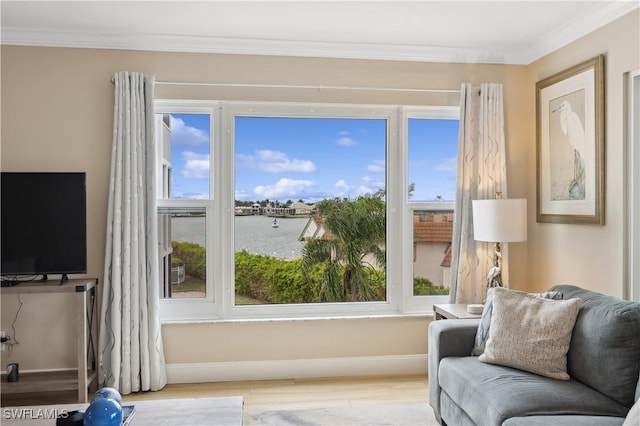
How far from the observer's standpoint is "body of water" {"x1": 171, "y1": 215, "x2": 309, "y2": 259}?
375 centimetres

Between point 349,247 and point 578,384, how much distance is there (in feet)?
6.57

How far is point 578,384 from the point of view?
2.31 meters

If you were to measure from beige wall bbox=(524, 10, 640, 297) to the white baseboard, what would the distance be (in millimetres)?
1315

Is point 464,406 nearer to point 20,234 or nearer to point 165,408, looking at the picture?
point 165,408

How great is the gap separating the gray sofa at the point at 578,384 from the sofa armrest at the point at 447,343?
0.60 ft

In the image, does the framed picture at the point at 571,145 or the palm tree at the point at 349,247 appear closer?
the framed picture at the point at 571,145

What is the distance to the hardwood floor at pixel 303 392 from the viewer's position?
3.26 meters

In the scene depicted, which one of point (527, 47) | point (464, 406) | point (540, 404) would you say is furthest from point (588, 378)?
point (527, 47)

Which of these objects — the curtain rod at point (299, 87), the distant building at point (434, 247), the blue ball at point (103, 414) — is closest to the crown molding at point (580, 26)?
the curtain rod at point (299, 87)

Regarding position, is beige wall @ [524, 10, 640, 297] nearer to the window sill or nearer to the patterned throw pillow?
the patterned throw pillow

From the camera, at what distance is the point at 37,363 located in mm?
3479

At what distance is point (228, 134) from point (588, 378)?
2.86m

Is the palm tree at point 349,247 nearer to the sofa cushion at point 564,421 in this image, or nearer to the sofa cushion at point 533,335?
the sofa cushion at point 533,335

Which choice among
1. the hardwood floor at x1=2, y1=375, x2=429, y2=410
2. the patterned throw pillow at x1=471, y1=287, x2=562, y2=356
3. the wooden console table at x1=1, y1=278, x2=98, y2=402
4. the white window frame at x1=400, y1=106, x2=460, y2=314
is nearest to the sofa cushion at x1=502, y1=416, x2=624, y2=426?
the patterned throw pillow at x1=471, y1=287, x2=562, y2=356
